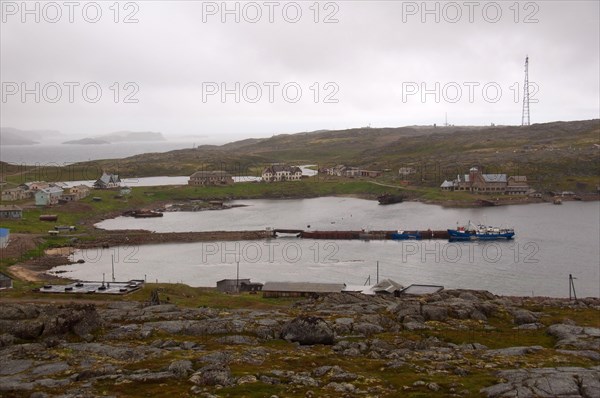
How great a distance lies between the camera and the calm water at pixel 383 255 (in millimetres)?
66125

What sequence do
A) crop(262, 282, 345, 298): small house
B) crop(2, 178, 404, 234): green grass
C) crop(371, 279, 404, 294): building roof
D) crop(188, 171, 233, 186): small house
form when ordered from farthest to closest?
crop(188, 171, 233, 186): small house → crop(2, 178, 404, 234): green grass → crop(262, 282, 345, 298): small house → crop(371, 279, 404, 294): building roof

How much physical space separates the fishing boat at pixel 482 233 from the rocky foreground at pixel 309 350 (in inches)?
1619

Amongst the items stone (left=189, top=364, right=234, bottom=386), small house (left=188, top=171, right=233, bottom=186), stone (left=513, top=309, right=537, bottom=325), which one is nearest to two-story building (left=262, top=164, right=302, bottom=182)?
Result: small house (left=188, top=171, right=233, bottom=186)

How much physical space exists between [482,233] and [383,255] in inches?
887

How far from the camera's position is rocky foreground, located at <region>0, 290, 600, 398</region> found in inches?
1064

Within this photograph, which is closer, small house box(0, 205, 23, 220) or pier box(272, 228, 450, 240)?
pier box(272, 228, 450, 240)

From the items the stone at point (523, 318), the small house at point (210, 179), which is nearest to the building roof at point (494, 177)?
the small house at point (210, 179)

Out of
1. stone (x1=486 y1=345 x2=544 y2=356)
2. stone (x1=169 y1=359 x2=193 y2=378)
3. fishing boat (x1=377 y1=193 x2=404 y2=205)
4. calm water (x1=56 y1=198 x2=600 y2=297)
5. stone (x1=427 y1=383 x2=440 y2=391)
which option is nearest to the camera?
stone (x1=427 y1=383 x2=440 y2=391)

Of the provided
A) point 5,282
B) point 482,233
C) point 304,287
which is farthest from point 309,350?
point 482,233

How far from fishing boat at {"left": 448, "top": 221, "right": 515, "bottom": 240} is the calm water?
211 cm

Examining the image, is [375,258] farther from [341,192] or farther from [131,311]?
[341,192]

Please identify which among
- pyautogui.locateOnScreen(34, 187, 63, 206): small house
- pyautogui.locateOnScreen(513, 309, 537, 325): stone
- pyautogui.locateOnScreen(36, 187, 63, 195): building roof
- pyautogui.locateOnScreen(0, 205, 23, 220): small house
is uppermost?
pyautogui.locateOnScreen(36, 187, 63, 195): building roof

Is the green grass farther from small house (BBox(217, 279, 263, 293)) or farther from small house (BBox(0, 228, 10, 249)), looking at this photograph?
small house (BBox(217, 279, 263, 293))

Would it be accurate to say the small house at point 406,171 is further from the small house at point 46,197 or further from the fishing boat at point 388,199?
the small house at point 46,197
